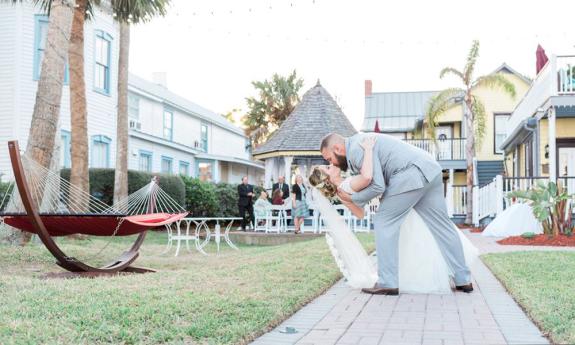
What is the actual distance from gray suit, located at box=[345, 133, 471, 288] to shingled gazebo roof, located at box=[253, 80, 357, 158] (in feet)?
45.4

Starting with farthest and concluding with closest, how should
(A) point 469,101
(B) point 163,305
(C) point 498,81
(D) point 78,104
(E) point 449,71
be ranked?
(C) point 498,81 < (E) point 449,71 < (A) point 469,101 < (D) point 78,104 < (B) point 163,305

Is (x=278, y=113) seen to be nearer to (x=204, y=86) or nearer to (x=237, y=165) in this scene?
(x=237, y=165)

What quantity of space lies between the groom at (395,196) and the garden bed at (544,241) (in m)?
7.33

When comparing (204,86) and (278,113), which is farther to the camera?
(204,86)

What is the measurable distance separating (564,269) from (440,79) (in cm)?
1671

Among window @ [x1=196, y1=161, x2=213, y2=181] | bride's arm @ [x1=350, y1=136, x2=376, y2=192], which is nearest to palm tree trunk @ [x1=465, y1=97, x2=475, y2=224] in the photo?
window @ [x1=196, y1=161, x2=213, y2=181]

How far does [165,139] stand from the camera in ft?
94.8

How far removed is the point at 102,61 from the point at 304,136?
7.18m

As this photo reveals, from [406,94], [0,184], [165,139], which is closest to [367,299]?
[0,184]

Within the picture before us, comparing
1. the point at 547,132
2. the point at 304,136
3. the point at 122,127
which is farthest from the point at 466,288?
the point at 547,132

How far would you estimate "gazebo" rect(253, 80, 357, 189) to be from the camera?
66.7 ft

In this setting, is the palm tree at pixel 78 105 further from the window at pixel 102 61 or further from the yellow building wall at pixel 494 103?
the yellow building wall at pixel 494 103

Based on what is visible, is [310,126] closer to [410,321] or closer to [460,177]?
[460,177]

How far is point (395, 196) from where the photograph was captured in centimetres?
594
